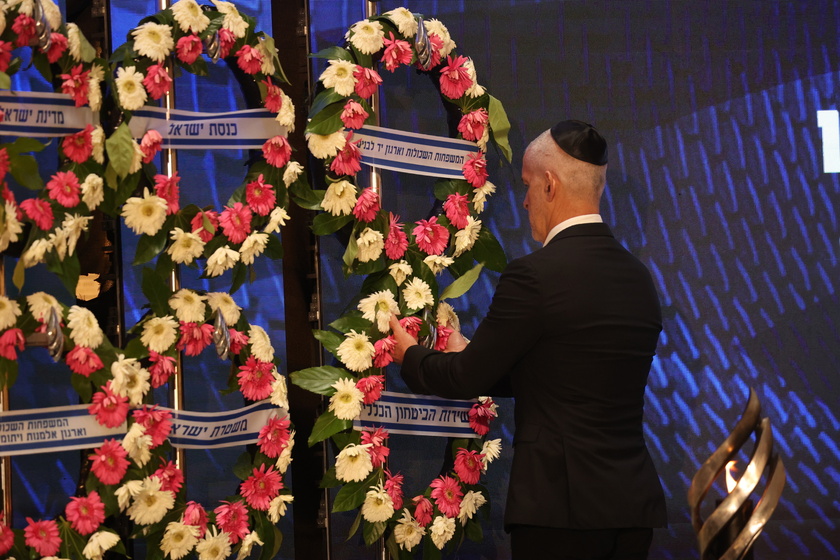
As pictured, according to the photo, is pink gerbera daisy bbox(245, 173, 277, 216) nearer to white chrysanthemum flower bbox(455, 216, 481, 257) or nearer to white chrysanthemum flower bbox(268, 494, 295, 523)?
white chrysanthemum flower bbox(455, 216, 481, 257)

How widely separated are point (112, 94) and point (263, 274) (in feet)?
3.17

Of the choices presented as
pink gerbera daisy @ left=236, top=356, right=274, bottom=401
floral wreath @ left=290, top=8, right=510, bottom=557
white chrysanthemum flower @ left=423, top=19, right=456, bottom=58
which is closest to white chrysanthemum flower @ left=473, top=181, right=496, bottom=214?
floral wreath @ left=290, top=8, right=510, bottom=557

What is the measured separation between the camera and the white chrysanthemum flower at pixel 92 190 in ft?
7.50

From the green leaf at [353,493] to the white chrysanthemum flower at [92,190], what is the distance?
1.06 meters

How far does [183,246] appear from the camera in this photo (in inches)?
96.0

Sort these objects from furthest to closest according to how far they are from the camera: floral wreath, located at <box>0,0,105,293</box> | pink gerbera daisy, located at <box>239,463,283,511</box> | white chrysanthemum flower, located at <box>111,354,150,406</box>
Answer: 1. pink gerbera daisy, located at <box>239,463,283,511</box>
2. white chrysanthemum flower, located at <box>111,354,150,406</box>
3. floral wreath, located at <box>0,0,105,293</box>

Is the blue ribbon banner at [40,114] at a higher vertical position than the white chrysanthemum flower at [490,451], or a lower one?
higher

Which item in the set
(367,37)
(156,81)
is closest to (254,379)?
(156,81)

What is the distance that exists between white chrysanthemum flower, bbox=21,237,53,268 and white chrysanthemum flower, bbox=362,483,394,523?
1.12 m

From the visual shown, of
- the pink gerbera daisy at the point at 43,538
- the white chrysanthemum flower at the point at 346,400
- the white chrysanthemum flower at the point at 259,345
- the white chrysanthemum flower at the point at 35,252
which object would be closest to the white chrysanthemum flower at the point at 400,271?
the white chrysanthemum flower at the point at 346,400

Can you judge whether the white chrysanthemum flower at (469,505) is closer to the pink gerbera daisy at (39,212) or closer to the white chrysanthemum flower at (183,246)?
the white chrysanthemum flower at (183,246)

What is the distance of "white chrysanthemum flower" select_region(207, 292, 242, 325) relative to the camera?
2.49 metres

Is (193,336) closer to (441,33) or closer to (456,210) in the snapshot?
(456,210)

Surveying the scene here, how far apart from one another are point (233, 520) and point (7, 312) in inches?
32.6
